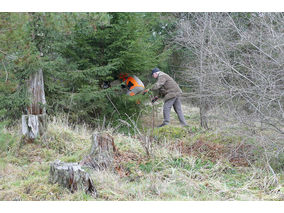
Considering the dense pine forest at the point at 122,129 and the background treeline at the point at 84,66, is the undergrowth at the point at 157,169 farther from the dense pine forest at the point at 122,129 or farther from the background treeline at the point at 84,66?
the background treeline at the point at 84,66

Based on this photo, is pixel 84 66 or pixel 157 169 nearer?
pixel 157 169

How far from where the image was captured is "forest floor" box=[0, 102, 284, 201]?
173 inches

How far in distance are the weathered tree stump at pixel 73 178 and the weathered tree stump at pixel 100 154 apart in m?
0.96

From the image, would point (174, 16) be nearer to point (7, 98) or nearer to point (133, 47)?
point (133, 47)

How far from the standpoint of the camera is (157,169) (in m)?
5.47

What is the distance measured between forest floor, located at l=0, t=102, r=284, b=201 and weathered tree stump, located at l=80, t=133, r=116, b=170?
19 centimetres

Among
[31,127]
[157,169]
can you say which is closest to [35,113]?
[31,127]

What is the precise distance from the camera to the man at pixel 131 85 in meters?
9.68

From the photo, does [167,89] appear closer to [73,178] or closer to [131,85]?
[131,85]

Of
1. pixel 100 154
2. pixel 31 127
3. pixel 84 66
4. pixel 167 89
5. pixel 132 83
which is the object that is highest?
pixel 84 66

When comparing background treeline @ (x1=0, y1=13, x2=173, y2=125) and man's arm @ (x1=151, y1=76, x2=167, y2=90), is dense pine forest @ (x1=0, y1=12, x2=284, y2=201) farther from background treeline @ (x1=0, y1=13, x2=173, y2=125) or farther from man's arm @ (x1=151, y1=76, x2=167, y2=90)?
man's arm @ (x1=151, y1=76, x2=167, y2=90)

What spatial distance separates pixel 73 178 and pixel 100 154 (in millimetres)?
1176

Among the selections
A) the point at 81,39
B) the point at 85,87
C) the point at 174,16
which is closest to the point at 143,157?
the point at 85,87

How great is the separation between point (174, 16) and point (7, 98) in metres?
10.0
